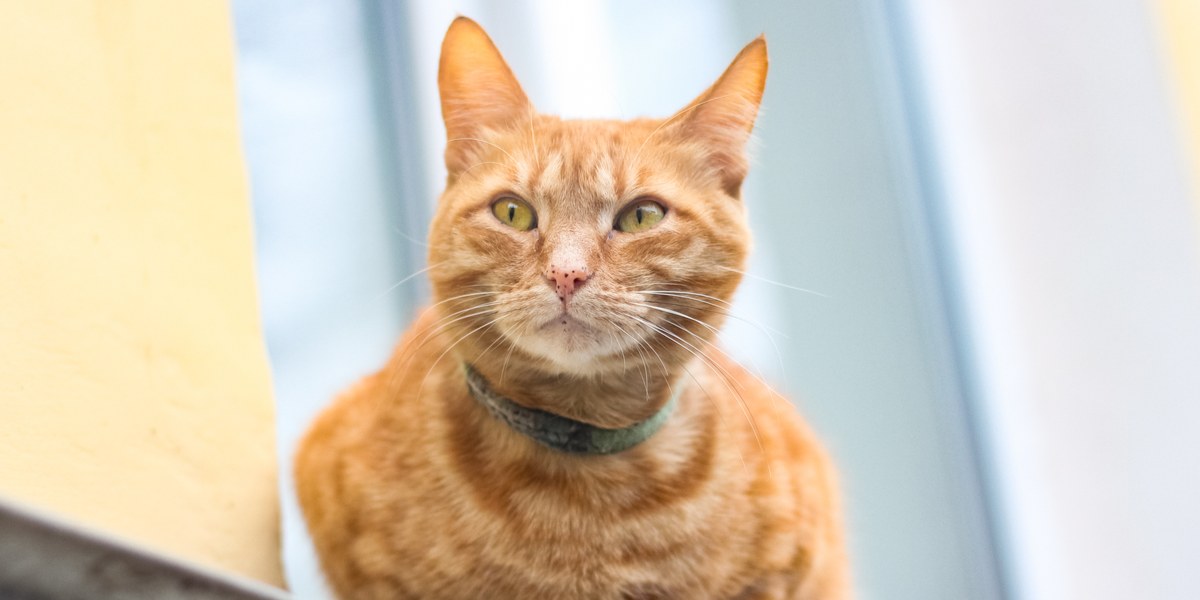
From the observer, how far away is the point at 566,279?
38.8 inches

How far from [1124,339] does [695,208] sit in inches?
37.4

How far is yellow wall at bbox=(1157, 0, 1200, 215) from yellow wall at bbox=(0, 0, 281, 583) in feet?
4.80

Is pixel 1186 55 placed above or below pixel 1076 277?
above

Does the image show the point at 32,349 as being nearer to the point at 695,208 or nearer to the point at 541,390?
the point at 541,390

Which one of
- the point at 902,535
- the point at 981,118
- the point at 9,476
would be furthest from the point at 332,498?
the point at 981,118

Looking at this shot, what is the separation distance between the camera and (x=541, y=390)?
112 centimetres

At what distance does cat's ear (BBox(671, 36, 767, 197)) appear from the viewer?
3.64ft

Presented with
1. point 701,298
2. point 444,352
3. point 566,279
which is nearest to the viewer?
point 566,279

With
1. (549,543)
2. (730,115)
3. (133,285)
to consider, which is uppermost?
(730,115)

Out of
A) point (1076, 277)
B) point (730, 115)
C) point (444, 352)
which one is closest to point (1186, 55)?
point (1076, 277)

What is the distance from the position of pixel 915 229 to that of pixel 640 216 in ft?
2.73

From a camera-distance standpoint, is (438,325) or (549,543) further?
(438,325)

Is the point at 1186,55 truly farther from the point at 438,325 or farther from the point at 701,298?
the point at 438,325

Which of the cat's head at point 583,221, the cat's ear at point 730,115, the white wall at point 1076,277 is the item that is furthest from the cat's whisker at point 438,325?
the white wall at point 1076,277
